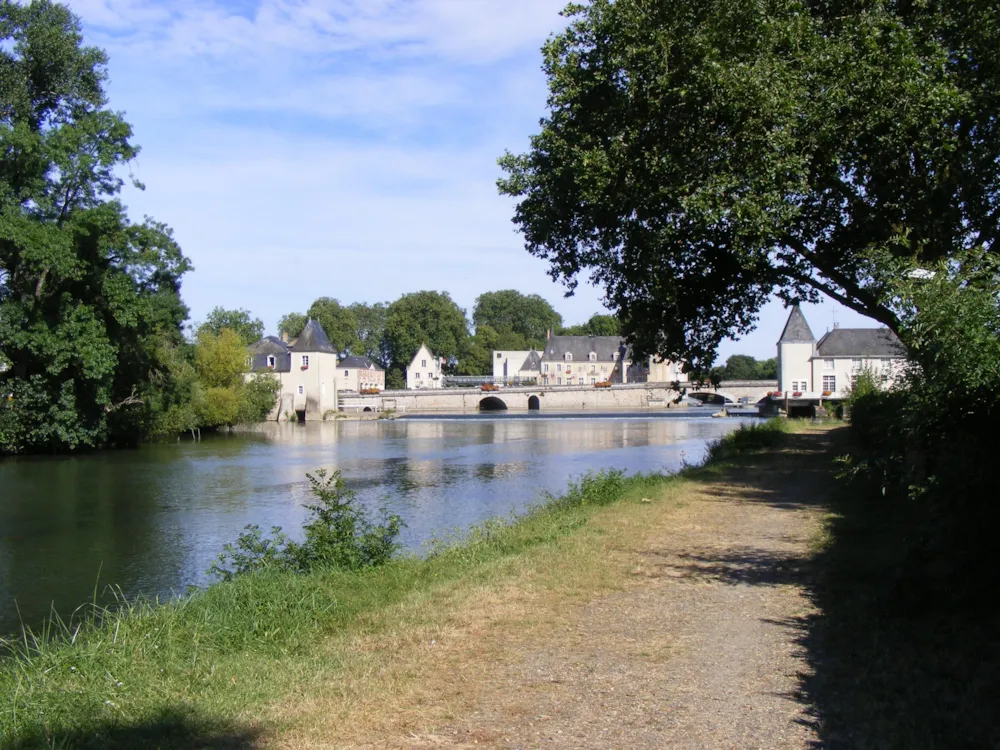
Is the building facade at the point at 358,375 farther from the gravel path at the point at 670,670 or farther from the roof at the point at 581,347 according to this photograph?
the gravel path at the point at 670,670

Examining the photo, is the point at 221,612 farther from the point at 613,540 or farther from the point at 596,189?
the point at 596,189

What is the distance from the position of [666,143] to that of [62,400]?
25380 millimetres

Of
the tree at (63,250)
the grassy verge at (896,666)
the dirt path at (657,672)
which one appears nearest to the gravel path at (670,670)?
the dirt path at (657,672)

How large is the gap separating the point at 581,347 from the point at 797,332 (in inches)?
1808

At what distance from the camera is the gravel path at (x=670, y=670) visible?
415 cm

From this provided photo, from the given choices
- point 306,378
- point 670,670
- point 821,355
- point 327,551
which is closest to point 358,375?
point 306,378

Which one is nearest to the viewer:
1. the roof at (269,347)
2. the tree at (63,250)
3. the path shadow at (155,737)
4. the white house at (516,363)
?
the path shadow at (155,737)

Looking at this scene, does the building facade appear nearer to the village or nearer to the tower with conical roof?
the village

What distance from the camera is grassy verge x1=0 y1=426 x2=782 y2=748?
14.7 feet

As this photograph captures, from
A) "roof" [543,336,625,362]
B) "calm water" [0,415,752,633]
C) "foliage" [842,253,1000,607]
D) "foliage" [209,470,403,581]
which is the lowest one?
"calm water" [0,415,752,633]

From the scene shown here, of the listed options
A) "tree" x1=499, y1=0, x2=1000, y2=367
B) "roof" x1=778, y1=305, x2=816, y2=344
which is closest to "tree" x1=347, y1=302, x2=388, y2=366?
"roof" x1=778, y1=305, x2=816, y2=344

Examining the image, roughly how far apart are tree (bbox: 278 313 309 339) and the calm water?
66288 mm

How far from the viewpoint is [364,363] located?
98.1m

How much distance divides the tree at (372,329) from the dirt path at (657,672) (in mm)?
106913
